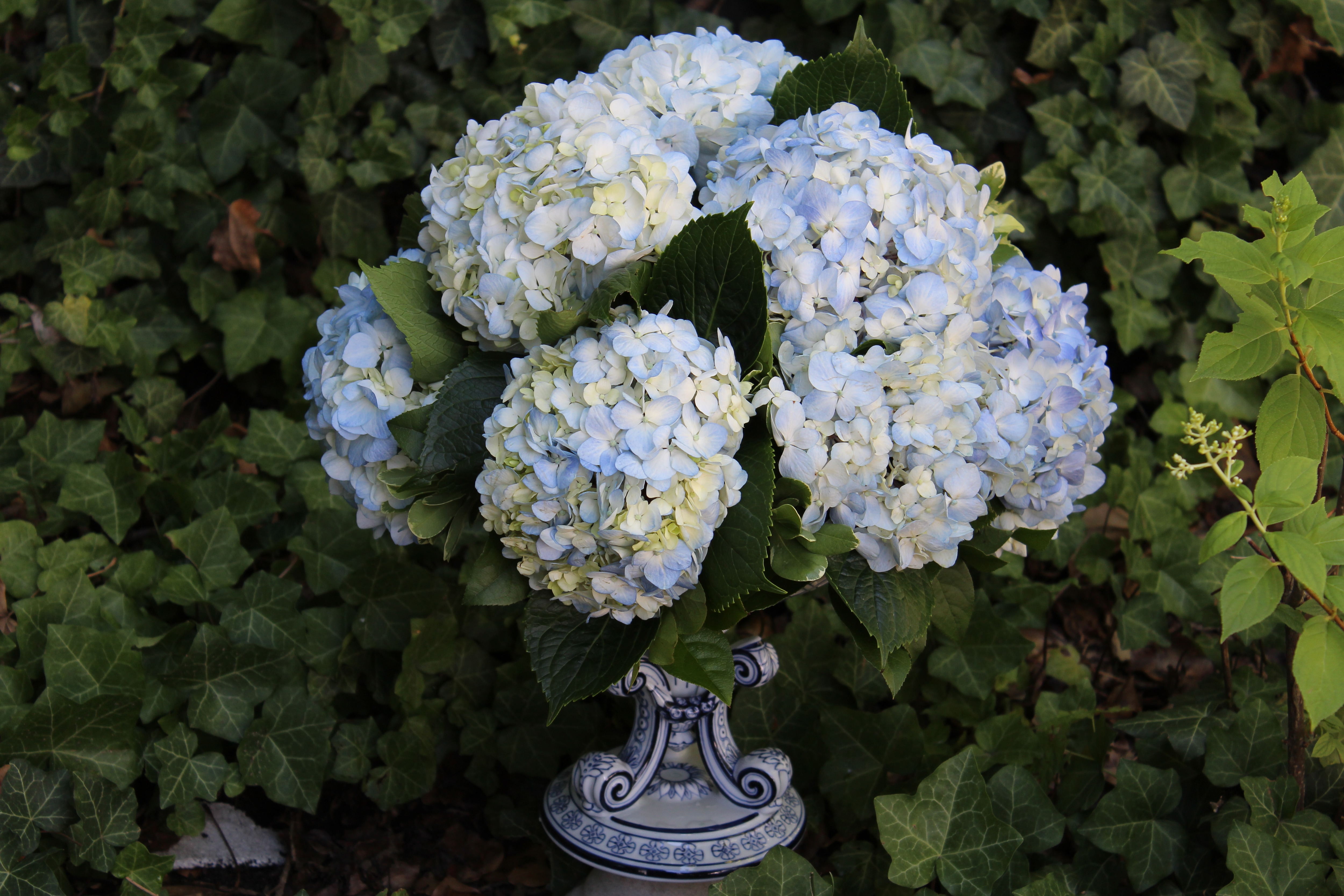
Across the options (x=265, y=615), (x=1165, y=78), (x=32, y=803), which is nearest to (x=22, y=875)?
(x=32, y=803)

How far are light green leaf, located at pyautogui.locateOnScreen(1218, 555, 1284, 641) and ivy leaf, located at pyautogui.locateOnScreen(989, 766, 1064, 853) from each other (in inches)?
17.8

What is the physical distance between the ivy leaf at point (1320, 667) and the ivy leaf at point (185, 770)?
54.4 inches

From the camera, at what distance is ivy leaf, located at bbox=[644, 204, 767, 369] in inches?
40.9

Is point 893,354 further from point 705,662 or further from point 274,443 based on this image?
point 274,443

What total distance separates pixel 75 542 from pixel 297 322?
63 cm

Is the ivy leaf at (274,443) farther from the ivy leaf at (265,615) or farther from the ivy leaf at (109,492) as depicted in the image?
the ivy leaf at (265,615)

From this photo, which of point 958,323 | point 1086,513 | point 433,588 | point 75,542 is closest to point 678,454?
point 958,323

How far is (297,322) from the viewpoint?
223cm

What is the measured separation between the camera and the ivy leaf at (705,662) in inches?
44.5

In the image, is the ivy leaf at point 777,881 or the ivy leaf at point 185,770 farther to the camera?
the ivy leaf at point 185,770

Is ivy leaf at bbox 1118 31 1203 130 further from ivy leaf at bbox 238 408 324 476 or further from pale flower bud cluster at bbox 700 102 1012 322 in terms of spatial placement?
ivy leaf at bbox 238 408 324 476

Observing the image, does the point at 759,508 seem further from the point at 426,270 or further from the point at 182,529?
the point at 182,529

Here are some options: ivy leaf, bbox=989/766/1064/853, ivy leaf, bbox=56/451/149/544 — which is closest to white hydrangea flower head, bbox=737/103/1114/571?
ivy leaf, bbox=989/766/1064/853

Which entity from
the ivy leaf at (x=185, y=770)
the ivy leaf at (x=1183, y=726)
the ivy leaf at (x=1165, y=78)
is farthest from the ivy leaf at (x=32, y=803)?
the ivy leaf at (x=1165, y=78)
